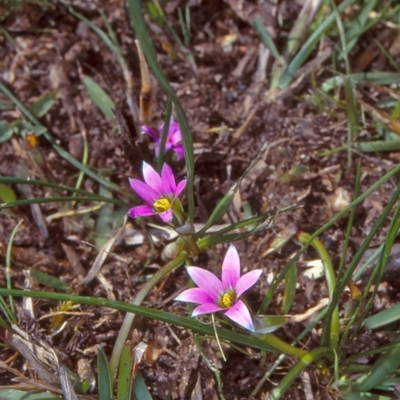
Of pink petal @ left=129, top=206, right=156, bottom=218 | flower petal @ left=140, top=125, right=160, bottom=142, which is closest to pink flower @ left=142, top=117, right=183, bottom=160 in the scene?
flower petal @ left=140, top=125, right=160, bottom=142

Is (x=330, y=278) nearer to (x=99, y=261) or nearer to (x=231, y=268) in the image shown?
(x=231, y=268)

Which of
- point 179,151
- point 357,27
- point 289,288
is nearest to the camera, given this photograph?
point 289,288

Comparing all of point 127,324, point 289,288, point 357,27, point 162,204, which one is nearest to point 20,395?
point 127,324

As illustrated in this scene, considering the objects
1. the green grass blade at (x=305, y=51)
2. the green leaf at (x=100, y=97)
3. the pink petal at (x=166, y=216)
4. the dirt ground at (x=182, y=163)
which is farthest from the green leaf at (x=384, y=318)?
the green leaf at (x=100, y=97)

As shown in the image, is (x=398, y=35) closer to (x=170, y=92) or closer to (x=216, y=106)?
(x=216, y=106)

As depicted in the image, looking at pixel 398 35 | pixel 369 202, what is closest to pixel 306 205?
pixel 369 202

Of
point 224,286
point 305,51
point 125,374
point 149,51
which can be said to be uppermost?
point 149,51

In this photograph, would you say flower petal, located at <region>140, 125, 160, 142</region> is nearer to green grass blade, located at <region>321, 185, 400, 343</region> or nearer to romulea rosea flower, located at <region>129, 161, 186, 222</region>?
romulea rosea flower, located at <region>129, 161, 186, 222</region>
